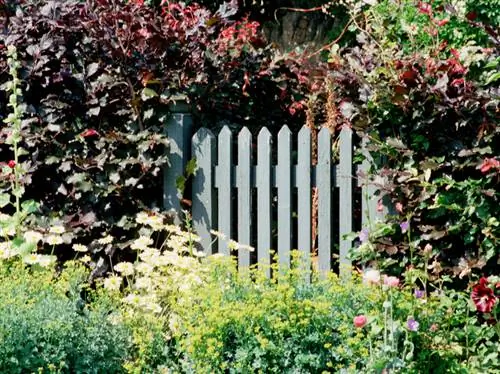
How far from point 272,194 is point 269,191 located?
0.09 metres

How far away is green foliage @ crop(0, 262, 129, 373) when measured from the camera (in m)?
3.63

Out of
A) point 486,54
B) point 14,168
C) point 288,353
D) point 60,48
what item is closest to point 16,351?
point 288,353

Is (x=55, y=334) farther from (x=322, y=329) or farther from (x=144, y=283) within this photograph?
(x=322, y=329)

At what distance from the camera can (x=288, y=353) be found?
146 inches

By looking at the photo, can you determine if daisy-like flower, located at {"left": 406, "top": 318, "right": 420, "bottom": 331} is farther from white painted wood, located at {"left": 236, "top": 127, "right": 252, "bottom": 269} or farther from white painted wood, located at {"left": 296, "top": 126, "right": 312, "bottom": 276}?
white painted wood, located at {"left": 236, "top": 127, "right": 252, "bottom": 269}

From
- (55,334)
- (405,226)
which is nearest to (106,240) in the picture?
(55,334)

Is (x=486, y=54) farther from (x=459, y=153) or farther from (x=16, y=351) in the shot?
(x=16, y=351)

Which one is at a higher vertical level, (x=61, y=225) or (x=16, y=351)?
(x=61, y=225)

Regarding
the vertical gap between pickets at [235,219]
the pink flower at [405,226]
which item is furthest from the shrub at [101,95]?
the pink flower at [405,226]

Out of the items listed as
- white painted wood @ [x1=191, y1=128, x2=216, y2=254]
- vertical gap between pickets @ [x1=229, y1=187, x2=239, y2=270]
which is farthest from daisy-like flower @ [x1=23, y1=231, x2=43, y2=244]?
vertical gap between pickets @ [x1=229, y1=187, x2=239, y2=270]

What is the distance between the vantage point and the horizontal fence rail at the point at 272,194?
15.2 ft

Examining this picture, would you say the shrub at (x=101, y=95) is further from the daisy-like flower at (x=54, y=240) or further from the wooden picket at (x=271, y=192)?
the wooden picket at (x=271, y=192)

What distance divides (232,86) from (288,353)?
7.21 feet

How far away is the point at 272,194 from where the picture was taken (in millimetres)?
4895
